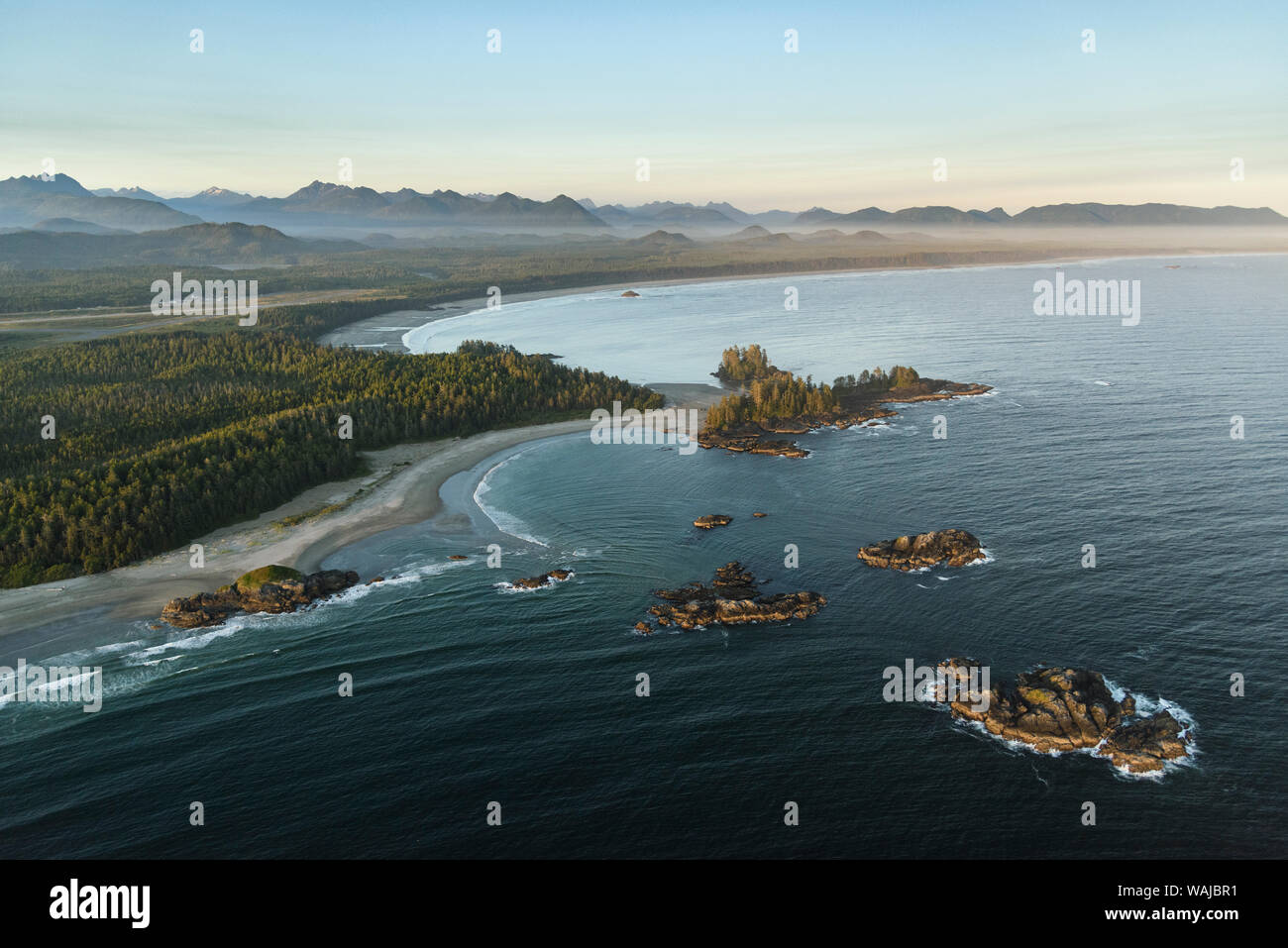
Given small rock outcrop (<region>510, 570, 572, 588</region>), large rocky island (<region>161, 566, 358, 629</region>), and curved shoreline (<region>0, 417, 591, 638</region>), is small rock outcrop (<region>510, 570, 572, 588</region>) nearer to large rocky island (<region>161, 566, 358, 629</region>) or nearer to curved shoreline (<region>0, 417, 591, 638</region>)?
large rocky island (<region>161, 566, 358, 629</region>)

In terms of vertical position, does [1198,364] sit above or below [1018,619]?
above

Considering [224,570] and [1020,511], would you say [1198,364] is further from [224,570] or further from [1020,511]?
[224,570]

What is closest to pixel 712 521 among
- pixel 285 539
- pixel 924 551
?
pixel 924 551

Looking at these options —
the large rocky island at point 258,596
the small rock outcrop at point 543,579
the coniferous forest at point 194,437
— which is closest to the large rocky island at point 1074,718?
the small rock outcrop at point 543,579
